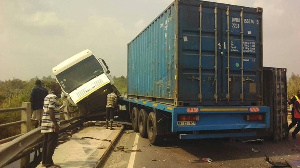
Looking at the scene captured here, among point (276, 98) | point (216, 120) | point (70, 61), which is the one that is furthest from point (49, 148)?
point (70, 61)

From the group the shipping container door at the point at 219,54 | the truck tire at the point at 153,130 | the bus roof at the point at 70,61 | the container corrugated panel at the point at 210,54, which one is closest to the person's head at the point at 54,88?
the container corrugated panel at the point at 210,54

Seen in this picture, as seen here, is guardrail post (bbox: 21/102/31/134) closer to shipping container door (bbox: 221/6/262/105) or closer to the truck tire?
the truck tire

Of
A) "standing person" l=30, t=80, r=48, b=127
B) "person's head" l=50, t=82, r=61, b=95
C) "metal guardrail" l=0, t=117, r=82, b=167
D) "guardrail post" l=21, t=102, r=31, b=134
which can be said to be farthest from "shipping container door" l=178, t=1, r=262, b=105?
"standing person" l=30, t=80, r=48, b=127

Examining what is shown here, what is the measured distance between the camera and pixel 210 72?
24.1ft

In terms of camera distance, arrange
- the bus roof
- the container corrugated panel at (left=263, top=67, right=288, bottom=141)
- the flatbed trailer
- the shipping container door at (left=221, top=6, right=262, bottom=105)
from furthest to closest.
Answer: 1. the bus roof
2. the container corrugated panel at (left=263, top=67, right=288, bottom=141)
3. the shipping container door at (left=221, top=6, right=262, bottom=105)
4. the flatbed trailer

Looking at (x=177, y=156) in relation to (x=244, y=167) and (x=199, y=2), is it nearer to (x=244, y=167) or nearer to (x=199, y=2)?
(x=244, y=167)

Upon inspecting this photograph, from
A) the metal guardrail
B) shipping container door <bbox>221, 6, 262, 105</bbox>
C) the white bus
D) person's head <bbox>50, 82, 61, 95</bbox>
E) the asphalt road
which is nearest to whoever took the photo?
the metal guardrail

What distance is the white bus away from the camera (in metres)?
12.6

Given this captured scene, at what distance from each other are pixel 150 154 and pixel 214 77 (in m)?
2.66

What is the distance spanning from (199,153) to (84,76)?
748 centimetres

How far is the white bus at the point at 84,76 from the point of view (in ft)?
41.2

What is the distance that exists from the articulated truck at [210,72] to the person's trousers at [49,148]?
2729mm

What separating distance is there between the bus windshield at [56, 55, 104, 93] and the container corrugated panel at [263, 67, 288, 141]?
7.47 meters

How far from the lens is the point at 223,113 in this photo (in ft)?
23.3
